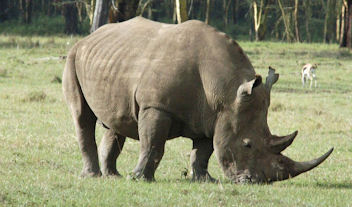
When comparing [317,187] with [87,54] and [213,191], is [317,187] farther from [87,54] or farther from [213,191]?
[87,54]

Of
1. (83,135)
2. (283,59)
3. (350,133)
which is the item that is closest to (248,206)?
(83,135)

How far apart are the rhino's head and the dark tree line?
11337 millimetres

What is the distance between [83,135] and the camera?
344 inches

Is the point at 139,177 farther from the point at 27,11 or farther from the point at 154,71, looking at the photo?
the point at 27,11

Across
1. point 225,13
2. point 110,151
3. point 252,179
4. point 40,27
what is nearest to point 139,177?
point 110,151

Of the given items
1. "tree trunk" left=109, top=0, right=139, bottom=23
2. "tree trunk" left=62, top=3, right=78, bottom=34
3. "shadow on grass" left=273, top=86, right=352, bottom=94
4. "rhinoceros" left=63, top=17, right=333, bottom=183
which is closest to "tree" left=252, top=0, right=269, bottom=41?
"tree trunk" left=62, top=3, right=78, bottom=34

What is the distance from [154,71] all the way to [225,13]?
148 feet

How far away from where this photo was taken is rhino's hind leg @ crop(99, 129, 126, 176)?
8.84 m

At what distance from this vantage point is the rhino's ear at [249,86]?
749 centimetres

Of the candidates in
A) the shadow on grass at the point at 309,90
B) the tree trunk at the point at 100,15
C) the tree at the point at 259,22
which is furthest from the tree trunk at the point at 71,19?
the shadow on grass at the point at 309,90

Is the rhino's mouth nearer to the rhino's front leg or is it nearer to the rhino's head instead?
the rhino's head

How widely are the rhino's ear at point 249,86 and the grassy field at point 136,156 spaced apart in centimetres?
95

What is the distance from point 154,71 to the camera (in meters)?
7.78

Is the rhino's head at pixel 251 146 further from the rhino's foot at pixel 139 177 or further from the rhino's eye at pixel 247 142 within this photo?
the rhino's foot at pixel 139 177
